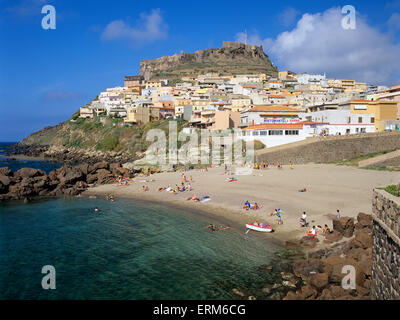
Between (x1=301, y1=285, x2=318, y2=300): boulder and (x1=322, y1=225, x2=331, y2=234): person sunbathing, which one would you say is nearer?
(x1=301, y1=285, x2=318, y2=300): boulder

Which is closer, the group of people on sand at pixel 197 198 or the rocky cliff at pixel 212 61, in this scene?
the group of people on sand at pixel 197 198

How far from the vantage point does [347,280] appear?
35.1 ft

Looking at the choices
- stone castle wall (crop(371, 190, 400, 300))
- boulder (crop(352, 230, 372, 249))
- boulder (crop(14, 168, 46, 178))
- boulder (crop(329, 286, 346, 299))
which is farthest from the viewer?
boulder (crop(14, 168, 46, 178))

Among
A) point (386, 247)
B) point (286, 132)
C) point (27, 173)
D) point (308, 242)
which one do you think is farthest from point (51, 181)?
point (386, 247)

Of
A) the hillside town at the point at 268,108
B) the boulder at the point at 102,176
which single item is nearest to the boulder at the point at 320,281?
the boulder at the point at 102,176

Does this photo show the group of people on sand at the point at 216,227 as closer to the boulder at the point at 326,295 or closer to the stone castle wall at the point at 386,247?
the boulder at the point at 326,295

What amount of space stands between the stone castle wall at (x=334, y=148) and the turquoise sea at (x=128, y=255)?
17694 mm

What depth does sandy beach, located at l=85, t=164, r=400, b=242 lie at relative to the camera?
19.3 m

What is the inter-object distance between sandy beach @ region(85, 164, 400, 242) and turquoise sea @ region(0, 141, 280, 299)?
224 cm

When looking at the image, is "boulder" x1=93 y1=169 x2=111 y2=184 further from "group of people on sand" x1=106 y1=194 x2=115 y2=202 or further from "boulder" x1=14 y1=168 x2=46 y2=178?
"boulder" x1=14 y1=168 x2=46 y2=178

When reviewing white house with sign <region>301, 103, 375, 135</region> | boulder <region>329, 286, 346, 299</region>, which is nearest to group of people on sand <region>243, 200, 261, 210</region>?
boulder <region>329, 286, 346, 299</region>

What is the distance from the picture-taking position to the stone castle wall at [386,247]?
7148mm

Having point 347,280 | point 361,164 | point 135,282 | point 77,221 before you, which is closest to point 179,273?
point 135,282
